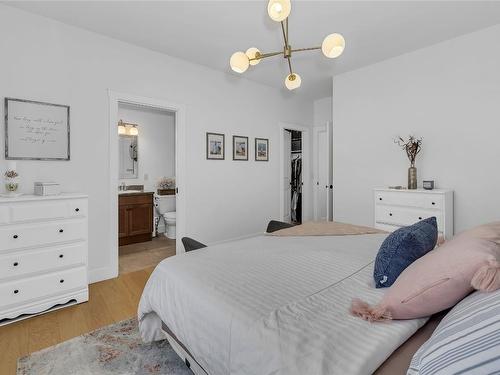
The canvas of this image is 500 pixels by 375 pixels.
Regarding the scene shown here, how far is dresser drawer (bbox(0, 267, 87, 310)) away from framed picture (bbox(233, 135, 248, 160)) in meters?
2.54

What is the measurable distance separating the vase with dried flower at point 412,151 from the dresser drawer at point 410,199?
9.1 inches

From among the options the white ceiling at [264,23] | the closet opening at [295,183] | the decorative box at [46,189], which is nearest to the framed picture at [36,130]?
the decorative box at [46,189]

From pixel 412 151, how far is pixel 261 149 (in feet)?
7.21

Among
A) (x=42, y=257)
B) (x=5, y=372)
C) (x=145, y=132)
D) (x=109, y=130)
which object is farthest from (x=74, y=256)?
(x=145, y=132)

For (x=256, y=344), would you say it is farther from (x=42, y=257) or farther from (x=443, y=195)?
(x=443, y=195)

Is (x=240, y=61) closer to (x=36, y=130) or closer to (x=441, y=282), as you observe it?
(x=441, y=282)

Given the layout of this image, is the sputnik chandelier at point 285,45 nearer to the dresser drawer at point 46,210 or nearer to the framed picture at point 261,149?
the dresser drawer at point 46,210

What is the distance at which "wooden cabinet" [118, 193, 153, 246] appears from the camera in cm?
434

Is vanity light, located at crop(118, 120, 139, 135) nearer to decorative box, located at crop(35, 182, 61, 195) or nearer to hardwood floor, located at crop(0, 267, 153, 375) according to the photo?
decorative box, located at crop(35, 182, 61, 195)

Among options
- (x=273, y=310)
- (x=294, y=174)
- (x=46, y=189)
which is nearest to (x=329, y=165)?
(x=294, y=174)

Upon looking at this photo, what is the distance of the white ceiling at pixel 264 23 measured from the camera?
251cm

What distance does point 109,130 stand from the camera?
3064 millimetres

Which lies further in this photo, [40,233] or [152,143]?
[152,143]

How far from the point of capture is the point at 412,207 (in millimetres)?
3090
